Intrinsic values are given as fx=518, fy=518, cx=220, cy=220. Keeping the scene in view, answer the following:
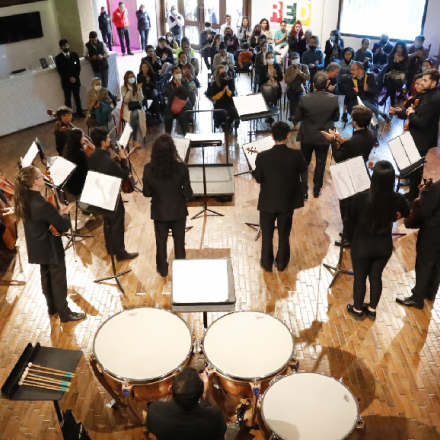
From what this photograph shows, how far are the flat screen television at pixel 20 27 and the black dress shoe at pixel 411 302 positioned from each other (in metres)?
8.47

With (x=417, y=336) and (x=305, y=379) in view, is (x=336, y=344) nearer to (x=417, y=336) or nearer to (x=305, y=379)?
(x=417, y=336)

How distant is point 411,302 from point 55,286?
328 cm

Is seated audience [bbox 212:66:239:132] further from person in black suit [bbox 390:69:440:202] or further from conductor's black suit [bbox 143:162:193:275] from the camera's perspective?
conductor's black suit [bbox 143:162:193:275]

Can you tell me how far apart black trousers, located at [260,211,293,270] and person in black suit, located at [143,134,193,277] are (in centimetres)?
82

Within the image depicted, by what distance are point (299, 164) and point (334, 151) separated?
110 centimetres

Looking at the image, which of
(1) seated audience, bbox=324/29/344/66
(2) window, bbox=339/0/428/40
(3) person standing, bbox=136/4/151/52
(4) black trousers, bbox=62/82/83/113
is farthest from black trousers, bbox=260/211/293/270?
(3) person standing, bbox=136/4/151/52

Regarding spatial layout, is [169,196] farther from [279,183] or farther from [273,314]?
[273,314]

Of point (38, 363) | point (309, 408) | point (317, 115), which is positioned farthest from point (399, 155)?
point (38, 363)

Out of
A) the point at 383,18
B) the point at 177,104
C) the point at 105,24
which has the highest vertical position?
the point at 383,18

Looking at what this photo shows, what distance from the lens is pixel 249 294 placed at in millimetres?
5090

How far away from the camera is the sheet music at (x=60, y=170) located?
5375 mm

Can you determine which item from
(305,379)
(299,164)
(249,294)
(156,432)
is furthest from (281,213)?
(156,432)

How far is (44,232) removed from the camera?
426 cm

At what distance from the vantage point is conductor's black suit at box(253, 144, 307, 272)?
15.5 feet
